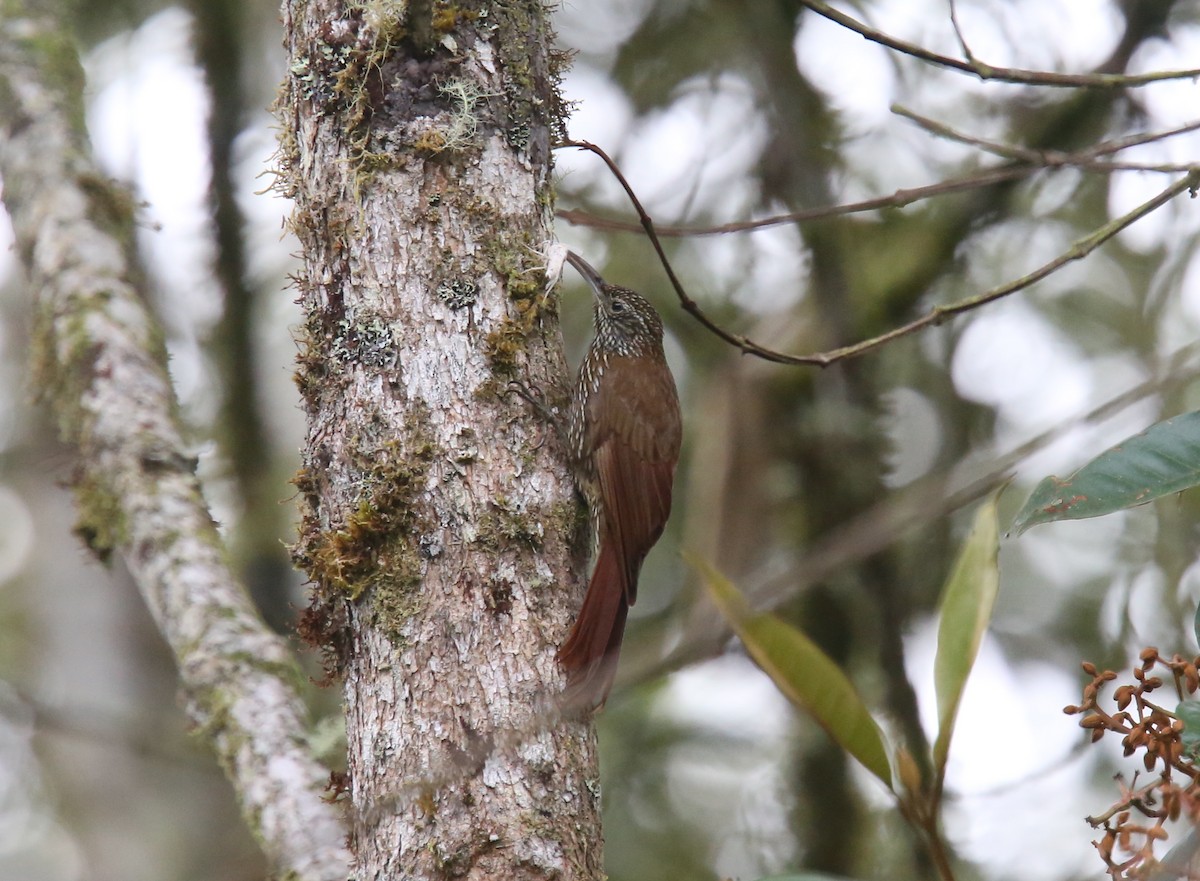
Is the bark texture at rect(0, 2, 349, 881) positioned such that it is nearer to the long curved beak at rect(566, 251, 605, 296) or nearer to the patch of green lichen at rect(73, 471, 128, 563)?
the patch of green lichen at rect(73, 471, 128, 563)

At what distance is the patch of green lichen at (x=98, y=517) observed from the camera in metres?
3.45

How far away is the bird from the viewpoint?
2352mm

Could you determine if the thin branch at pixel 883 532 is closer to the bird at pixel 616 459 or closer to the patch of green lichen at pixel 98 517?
the bird at pixel 616 459

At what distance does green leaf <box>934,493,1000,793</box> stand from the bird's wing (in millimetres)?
1610

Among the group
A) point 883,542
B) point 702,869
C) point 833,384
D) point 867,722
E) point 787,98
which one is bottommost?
point 867,722

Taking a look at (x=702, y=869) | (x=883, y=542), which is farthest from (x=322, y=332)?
(x=702, y=869)

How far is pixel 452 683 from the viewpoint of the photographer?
2205 millimetres

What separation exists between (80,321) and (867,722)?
10.5 feet

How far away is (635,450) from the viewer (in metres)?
3.54

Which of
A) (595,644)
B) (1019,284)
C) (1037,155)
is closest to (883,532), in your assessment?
(1019,284)

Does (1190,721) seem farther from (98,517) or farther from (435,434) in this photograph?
(98,517)

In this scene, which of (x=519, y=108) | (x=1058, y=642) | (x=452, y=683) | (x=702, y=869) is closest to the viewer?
(x=452, y=683)

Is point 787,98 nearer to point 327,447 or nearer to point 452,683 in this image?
point 327,447

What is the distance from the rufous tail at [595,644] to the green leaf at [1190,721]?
860 millimetres
